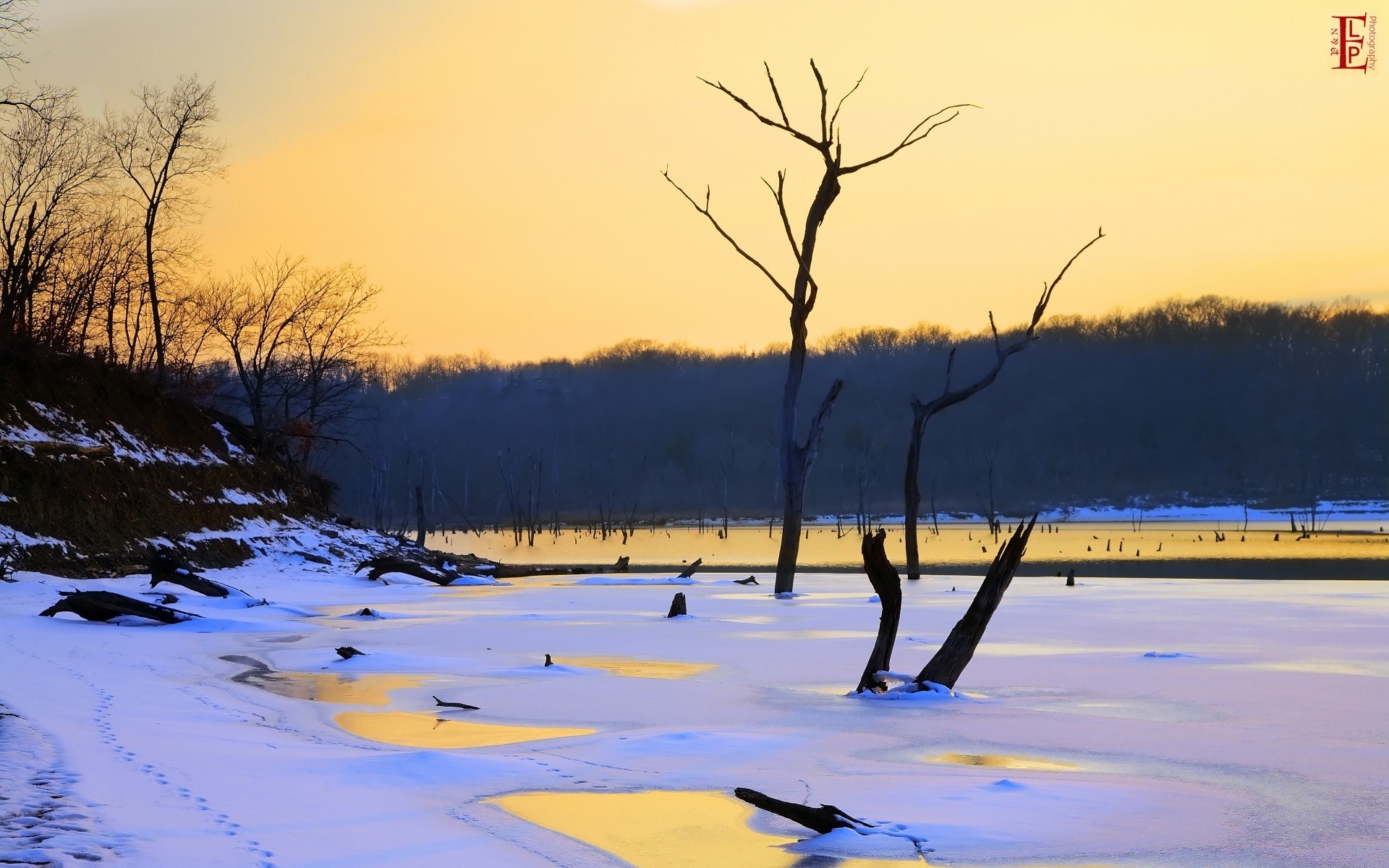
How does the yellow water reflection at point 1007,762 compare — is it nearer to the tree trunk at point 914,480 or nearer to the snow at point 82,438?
the tree trunk at point 914,480

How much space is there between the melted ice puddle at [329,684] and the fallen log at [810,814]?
4884 mm

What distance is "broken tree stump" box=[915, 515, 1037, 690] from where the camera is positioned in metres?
9.05

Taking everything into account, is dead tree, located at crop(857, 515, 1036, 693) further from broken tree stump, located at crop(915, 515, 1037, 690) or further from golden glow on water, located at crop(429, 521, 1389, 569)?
golden glow on water, located at crop(429, 521, 1389, 569)

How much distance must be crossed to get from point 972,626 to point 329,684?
538cm

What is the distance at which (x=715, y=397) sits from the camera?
180 metres

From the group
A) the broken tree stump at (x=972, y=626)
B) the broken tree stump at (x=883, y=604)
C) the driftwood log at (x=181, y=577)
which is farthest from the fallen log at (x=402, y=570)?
the broken tree stump at (x=972, y=626)

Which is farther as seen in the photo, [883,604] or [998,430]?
[998,430]

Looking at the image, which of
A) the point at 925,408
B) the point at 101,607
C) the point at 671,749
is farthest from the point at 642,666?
the point at 925,408

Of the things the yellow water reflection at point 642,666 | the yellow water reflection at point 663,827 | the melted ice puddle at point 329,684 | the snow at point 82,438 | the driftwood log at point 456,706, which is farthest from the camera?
the snow at point 82,438

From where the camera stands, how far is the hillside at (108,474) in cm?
2194

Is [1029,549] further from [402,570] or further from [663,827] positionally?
[663,827]

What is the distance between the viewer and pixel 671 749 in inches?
282

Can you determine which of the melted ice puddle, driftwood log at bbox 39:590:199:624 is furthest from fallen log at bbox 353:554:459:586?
the melted ice puddle

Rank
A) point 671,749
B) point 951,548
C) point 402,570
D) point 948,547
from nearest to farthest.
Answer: point 671,749 < point 402,570 < point 951,548 < point 948,547
